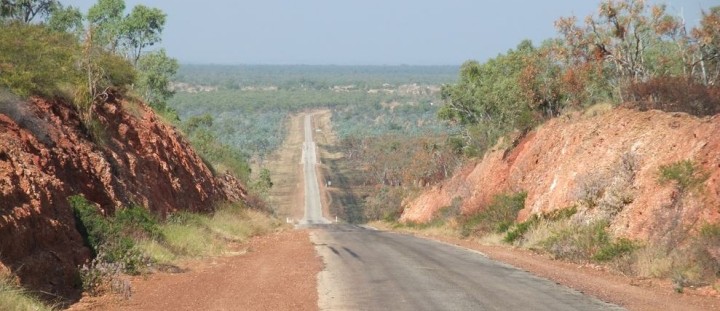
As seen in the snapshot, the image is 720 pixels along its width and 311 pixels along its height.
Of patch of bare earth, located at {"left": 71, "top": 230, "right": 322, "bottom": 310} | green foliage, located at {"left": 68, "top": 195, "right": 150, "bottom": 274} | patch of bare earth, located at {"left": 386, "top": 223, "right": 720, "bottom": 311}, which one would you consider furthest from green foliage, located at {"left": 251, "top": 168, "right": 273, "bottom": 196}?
green foliage, located at {"left": 68, "top": 195, "right": 150, "bottom": 274}

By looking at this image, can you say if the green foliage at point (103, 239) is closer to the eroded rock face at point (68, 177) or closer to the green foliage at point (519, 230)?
the eroded rock face at point (68, 177)

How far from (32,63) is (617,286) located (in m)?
14.6

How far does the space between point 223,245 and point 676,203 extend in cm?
1228

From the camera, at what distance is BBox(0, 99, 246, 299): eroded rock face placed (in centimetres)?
1319

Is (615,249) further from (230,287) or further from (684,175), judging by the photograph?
(230,287)

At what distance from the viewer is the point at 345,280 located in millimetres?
16266

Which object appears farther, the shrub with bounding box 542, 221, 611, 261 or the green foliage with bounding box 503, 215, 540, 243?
the green foliage with bounding box 503, 215, 540, 243

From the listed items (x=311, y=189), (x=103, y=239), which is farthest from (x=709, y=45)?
(x=311, y=189)

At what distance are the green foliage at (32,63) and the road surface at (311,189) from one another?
40.8 m

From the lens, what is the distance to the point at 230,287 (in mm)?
15414

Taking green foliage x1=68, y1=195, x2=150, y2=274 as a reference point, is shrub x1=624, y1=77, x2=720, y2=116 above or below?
above

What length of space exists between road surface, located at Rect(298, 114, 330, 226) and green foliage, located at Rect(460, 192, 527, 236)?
29982 millimetres

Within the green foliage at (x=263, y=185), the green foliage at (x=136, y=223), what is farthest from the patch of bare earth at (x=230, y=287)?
the green foliage at (x=263, y=185)

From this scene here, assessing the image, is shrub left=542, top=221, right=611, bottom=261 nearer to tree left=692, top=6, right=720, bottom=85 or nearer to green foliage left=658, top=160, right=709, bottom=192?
green foliage left=658, top=160, right=709, bottom=192
